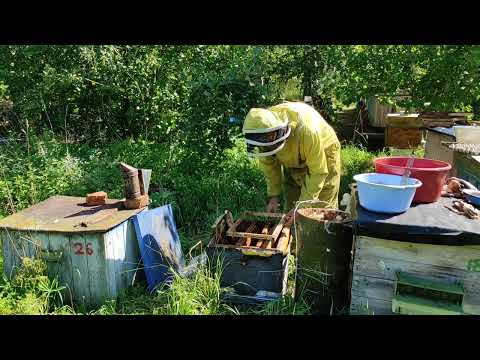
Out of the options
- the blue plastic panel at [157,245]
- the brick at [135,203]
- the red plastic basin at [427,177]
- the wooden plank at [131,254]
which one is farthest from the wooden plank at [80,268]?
the red plastic basin at [427,177]

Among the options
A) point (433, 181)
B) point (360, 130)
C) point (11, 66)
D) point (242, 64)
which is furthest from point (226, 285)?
point (360, 130)

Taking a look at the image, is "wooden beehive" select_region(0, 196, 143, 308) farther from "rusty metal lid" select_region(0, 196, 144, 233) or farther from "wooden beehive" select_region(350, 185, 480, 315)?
"wooden beehive" select_region(350, 185, 480, 315)

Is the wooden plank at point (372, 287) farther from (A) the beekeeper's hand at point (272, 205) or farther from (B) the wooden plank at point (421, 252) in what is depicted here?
(A) the beekeeper's hand at point (272, 205)

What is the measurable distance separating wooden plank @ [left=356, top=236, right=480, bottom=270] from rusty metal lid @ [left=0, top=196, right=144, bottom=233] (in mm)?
2268

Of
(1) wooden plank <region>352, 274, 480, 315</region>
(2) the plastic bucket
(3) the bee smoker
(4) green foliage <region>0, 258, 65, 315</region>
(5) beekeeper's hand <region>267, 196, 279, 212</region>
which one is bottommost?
(4) green foliage <region>0, 258, 65, 315</region>

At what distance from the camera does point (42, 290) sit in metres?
3.85

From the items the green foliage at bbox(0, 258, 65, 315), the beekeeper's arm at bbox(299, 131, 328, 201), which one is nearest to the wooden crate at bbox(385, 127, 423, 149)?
the beekeeper's arm at bbox(299, 131, 328, 201)

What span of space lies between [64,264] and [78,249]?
0.24 m

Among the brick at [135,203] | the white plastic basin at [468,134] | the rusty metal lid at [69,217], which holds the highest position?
the white plastic basin at [468,134]

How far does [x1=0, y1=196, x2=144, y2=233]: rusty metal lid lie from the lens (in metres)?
3.89

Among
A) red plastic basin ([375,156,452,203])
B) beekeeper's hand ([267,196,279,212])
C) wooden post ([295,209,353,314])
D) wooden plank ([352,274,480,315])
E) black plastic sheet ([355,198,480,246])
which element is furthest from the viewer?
beekeeper's hand ([267,196,279,212])

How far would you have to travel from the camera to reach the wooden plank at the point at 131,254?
422 centimetres

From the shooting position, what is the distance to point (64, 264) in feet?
13.0

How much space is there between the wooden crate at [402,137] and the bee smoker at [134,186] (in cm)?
659
